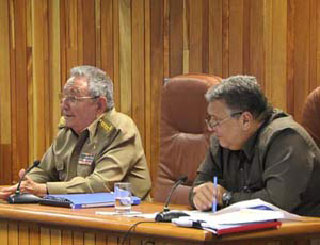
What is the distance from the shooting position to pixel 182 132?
357 centimetres

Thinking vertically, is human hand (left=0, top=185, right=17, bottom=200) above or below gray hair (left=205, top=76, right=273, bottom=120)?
below

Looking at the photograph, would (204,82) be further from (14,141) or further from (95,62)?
(14,141)

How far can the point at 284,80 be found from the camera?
3918 millimetres

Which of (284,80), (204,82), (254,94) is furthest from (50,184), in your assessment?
(284,80)

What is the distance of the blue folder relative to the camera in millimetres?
3033

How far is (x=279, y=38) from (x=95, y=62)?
143cm

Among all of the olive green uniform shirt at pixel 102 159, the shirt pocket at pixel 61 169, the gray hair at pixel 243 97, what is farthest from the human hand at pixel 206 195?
the shirt pocket at pixel 61 169

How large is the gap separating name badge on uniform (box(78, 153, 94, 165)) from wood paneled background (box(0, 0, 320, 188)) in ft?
3.34

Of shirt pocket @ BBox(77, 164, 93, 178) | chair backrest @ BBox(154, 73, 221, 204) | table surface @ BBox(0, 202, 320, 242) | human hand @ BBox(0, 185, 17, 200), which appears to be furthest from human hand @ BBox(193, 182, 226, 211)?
human hand @ BBox(0, 185, 17, 200)

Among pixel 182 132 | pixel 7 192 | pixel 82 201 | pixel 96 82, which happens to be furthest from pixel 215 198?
pixel 96 82

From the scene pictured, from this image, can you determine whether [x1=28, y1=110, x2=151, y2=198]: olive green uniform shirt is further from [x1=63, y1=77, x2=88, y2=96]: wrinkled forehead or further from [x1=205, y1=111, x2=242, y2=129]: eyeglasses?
[x1=205, y1=111, x2=242, y2=129]: eyeglasses

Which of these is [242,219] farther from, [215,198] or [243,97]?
[243,97]

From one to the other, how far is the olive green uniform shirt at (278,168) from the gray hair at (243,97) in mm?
61

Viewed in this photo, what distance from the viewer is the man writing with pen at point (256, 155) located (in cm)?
281
